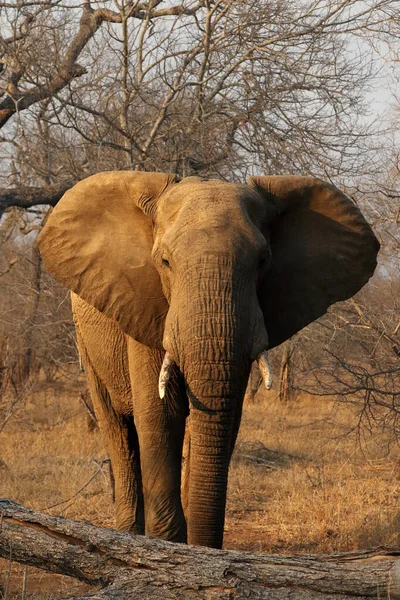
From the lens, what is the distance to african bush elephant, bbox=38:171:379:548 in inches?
177

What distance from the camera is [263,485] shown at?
912 cm

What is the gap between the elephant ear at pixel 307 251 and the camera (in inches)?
211

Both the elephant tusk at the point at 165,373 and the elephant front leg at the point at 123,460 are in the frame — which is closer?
the elephant tusk at the point at 165,373

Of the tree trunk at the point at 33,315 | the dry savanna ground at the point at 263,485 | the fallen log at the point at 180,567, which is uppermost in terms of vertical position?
the tree trunk at the point at 33,315

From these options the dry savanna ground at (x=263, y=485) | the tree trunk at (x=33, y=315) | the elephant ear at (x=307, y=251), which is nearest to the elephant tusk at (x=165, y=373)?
the elephant ear at (x=307, y=251)

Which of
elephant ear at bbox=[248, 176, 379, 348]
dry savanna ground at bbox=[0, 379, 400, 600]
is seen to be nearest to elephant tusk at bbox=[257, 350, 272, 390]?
elephant ear at bbox=[248, 176, 379, 348]

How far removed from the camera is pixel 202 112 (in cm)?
947

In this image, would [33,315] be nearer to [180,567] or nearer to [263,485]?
[263,485]

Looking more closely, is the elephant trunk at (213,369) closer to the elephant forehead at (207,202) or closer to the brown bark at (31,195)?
the elephant forehead at (207,202)

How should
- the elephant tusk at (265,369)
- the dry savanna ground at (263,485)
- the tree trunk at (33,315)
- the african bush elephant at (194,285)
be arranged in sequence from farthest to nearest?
the tree trunk at (33,315) < the dry savanna ground at (263,485) < the african bush elephant at (194,285) < the elephant tusk at (265,369)

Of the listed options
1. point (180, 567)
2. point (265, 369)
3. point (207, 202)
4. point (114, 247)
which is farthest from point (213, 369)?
point (114, 247)

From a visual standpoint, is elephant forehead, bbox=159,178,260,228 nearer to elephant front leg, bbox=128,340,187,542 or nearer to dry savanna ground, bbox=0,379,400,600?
elephant front leg, bbox=128,340,187,542

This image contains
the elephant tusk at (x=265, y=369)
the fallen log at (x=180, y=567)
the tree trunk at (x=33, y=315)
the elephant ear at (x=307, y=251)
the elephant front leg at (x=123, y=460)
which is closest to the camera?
the fallen log at (x=180, y=567)

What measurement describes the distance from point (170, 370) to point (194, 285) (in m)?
0.51
